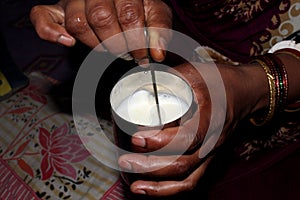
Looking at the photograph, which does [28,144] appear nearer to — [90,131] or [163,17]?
[90,131]

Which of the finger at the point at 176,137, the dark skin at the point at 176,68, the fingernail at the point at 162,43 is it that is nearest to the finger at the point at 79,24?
the dark skin at the point at 176,68

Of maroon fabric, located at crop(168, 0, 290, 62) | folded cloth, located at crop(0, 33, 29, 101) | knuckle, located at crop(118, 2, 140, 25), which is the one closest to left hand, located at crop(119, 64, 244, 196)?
knuckle, located at crop(118, 2, 140, 25)

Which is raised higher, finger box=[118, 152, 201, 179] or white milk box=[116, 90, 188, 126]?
white milk box=[116, 90, 188, 126]

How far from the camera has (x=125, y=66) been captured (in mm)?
874

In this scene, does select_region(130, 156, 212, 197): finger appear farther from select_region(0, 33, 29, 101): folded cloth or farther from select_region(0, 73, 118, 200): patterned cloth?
select_region(0, 33, 29, 101): folded cloth

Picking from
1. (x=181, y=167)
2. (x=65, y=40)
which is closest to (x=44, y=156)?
(x=65, y=40)

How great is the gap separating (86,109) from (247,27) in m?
0.36

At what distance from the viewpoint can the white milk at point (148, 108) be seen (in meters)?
0.47

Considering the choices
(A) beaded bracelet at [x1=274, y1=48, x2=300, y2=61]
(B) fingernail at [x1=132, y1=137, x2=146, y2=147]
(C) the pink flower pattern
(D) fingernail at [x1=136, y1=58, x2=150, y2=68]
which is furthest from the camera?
(C) the pink flower pattern

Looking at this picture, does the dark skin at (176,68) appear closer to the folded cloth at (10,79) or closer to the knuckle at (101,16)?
the knuckle at (101,16)

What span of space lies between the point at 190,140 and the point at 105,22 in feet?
0.70

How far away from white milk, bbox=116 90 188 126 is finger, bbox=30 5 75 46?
0.17 metres

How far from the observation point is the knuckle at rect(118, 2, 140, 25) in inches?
22.5

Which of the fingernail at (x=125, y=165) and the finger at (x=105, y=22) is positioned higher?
the finger at (x=105, y=22)
